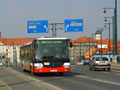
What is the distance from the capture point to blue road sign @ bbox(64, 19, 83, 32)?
47.2 meters

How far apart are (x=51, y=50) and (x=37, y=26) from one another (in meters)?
24.6

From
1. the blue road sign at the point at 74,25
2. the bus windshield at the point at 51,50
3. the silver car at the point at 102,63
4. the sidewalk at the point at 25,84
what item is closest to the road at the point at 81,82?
the sidewalk at the point at 25,84

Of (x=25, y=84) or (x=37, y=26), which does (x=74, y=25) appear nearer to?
(x=37, y=26)

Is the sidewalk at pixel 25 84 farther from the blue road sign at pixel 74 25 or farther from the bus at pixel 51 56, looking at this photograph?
the blue road sign at pixel 74 25

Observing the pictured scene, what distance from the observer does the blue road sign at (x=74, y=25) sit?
47.2m

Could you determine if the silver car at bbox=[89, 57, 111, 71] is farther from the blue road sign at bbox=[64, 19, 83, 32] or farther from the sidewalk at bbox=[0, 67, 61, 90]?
the sidewalk at bbox=[0, 67, 61, 90]

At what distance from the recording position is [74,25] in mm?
47438

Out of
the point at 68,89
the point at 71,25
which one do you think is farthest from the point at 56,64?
the point at 71,25

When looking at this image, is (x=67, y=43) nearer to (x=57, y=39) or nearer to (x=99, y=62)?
(x=57, y=39)

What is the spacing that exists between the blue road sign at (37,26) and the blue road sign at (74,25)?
3.15 meters

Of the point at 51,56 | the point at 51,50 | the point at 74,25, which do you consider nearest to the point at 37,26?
Answer: the point at 74,25

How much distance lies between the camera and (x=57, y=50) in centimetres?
2398

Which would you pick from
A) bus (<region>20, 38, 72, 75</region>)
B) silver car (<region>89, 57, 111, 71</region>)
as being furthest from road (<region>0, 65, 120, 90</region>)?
silver car (<region>89, 57, 111, 71</region>)

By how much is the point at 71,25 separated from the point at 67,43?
2365cm
